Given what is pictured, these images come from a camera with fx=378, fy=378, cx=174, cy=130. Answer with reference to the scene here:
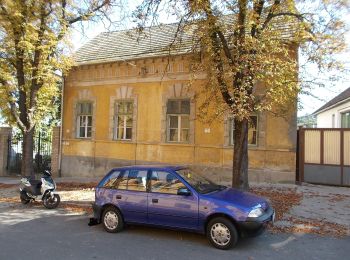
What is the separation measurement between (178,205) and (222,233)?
40.3 inches

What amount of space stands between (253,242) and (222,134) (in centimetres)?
825

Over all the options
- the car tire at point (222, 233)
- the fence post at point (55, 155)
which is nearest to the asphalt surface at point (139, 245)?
the car tire at point (222, 233)

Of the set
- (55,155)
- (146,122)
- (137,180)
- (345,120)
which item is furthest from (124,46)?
(345,120)

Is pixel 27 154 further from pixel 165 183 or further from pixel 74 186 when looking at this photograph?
pixel 165 183

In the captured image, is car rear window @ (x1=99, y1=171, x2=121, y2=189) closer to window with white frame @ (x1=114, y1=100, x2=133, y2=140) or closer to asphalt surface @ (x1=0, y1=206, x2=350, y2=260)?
asphalt surface @ (x1=0, y1=206, x2=350, y2=260)

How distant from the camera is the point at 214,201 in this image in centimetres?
710

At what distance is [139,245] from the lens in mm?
7242

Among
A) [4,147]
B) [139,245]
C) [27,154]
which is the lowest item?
[139,245]

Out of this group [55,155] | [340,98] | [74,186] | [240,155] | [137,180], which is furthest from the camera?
[340,98]

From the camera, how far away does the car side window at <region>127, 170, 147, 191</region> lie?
8.07m

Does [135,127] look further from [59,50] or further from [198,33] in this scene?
[198,33]

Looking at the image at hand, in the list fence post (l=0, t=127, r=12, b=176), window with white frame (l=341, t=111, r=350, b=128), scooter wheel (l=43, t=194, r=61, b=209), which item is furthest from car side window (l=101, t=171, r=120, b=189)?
window with white frame (l=341, t=111, r=350, b=128)

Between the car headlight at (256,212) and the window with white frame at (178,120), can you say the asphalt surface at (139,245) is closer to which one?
the car headlight at (256,212)

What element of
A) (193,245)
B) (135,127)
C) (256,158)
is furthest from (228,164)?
(193,245)
